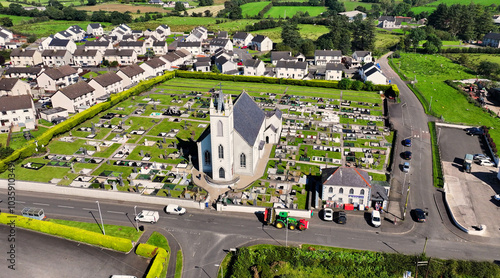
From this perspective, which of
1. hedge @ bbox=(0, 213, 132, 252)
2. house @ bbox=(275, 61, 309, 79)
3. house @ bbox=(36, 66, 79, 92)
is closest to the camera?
hedge @ bbox=(0, 213, 132, 252)

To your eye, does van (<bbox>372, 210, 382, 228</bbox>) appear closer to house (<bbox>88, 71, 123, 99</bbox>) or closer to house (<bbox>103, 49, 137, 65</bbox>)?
house (<bbox>88, 71, 123, 99</bbox>)

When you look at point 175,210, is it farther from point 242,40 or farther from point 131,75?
point 242,40

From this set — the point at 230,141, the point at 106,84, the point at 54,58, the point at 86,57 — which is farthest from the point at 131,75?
the point at 230,141

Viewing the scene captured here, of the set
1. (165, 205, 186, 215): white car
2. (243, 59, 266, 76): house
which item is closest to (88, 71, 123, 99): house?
(243, 59, 266, 76): house

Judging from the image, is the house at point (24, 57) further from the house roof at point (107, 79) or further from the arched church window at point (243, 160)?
the arched church window at point (243, 160)

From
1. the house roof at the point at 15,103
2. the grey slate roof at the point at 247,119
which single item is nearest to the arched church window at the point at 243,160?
the grey slate roof at the point at 247,119
